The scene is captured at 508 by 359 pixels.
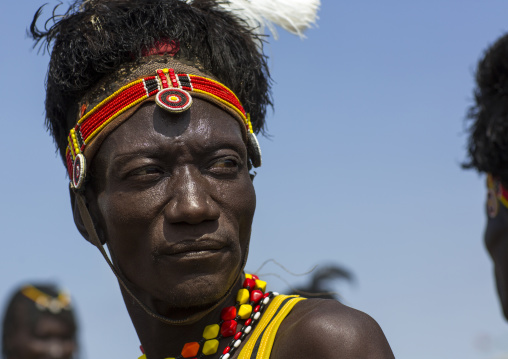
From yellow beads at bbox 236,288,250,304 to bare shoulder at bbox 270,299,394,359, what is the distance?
369mm

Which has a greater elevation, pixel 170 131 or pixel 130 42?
pixel 130 42

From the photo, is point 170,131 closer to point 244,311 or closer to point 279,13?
point 244,311

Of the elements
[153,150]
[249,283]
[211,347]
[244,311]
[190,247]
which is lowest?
[211,347]

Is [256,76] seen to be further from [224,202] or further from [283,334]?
[283,334]

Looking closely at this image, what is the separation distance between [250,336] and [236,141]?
807mm

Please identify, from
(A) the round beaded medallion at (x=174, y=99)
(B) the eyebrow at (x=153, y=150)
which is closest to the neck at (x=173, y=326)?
(B) the eyebrow at (x=153, y=150)

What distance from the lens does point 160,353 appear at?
11.7 feet

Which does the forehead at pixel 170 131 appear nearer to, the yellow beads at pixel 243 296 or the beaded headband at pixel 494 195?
the yellow beads at pixel 243 296

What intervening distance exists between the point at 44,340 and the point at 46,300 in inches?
20.9

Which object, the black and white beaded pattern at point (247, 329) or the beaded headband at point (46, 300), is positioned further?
the beaded headband at point (46, 300)

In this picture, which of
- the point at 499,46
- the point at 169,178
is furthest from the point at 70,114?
the point at 499,46

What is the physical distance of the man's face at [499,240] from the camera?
521 centimetres

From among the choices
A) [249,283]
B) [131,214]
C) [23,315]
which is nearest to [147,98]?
[131,214]

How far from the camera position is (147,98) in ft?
11.3
